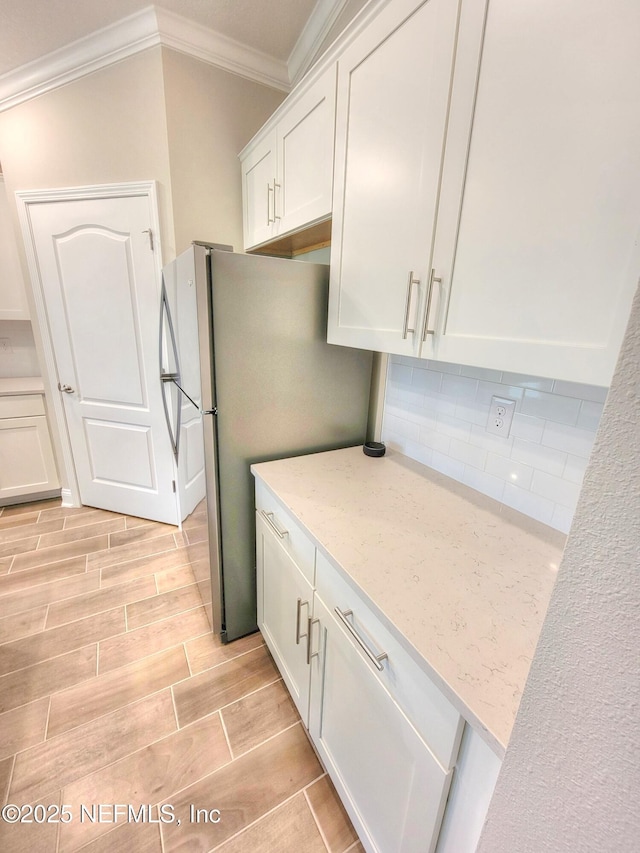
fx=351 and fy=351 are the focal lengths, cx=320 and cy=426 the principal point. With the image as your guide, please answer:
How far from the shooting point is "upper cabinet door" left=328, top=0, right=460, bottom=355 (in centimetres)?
80

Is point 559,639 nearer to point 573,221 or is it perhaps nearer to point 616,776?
point 616,776

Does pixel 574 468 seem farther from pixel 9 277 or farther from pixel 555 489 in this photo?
pixel 9 277

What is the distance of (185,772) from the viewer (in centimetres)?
113

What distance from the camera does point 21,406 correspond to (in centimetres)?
244

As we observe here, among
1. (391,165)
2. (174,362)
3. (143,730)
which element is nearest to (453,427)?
(391,165)

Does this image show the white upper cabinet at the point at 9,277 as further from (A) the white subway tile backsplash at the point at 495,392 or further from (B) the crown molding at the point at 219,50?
(A) the white subway tile backsplash at the point at 495,392

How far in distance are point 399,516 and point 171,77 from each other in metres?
2.28

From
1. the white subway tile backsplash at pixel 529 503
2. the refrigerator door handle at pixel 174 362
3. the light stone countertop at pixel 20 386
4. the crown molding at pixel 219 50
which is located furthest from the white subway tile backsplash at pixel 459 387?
the light stone countertop at pixel 20 386

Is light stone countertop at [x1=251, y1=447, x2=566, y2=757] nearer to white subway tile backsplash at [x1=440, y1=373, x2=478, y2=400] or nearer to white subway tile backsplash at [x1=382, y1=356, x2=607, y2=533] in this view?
white subway tile backsplash at [x1=382, y1=356, x2=607, y2=533]

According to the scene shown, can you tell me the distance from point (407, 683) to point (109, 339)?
2.36 meters

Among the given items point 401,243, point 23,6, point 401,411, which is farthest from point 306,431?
point 23,6

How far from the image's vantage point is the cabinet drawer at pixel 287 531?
101cm

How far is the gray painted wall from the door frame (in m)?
2.22

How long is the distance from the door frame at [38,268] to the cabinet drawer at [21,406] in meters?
0.08
